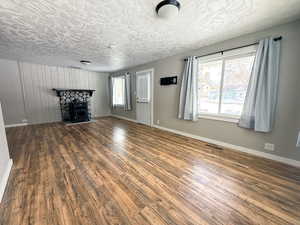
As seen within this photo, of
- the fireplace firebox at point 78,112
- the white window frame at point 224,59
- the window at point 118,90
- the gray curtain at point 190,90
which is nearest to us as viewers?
the white window frame at point 224,59

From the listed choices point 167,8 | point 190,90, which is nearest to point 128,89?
point 190,90

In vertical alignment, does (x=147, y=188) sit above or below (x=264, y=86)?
below

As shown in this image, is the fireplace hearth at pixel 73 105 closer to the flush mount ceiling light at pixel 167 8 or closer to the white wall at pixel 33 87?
the white wall at pixel 33 87

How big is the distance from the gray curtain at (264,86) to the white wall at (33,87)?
630 cm

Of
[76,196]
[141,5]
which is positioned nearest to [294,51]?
[141,5]

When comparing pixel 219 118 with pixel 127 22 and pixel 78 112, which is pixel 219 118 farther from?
pixel 78 112

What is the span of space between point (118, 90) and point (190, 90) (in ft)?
13.1

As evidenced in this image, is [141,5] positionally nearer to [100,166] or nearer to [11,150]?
[100,166]

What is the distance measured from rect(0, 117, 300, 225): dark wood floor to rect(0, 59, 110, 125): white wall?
272 cm

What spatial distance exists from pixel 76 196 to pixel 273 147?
3.20 m

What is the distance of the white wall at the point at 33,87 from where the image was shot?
13.8ft

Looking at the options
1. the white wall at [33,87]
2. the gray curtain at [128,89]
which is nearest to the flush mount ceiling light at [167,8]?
the gray curtain at [128,89]

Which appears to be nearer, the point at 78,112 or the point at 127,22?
the point at 127,22

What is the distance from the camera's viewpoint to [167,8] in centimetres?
154
